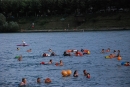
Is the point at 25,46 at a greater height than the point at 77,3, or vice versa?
the point at 77,3

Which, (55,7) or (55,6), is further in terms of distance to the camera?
(55,6)

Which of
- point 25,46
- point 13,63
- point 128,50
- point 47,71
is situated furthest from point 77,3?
point 47,71

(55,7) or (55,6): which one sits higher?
(55,6)

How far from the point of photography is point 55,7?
16350 centimetres

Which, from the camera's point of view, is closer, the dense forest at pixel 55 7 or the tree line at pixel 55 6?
the dense forest at pixel 55 7

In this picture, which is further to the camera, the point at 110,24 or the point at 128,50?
the point at 110,24

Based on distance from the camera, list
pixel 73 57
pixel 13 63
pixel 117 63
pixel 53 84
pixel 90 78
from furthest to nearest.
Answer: pixel 73 57 < pixel 13 63 < pixel 117 63 < pixel 90 78 < pixel 53 84

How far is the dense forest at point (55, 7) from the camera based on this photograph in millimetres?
152250

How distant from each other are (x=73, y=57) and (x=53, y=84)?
82.1 ft

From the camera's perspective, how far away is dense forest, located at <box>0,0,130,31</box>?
152250 millimetres

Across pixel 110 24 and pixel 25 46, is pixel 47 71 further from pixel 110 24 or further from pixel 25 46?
pixel 110 24

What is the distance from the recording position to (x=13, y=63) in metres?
67.6

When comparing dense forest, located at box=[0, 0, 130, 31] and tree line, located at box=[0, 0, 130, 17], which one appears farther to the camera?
tree line, located at box=[0, 0, 130, 17]

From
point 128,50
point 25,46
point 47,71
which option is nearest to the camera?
point 47,71
